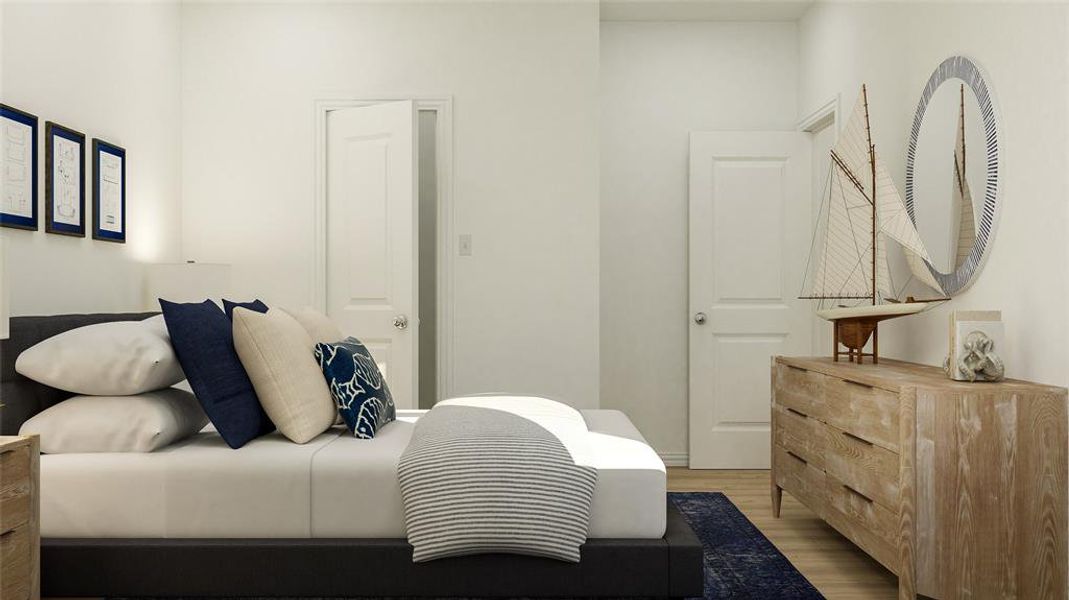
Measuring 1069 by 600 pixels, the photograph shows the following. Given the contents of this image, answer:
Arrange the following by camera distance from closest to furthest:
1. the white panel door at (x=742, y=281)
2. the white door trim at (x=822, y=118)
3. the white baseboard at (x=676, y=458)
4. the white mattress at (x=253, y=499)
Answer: the white mattress at (x=253, y=499)
the white door trim at (x=822, y=118)
the white panel door at (x=742, y=281)
the white baseboard at (x=676, y=458)

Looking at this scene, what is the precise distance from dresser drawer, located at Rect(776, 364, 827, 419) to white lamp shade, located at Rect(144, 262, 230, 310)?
2.75 metres

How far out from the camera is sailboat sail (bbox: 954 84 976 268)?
290cm

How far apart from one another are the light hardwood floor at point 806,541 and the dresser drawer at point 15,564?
242 cm

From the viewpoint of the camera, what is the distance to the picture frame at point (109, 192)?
349 centimetres

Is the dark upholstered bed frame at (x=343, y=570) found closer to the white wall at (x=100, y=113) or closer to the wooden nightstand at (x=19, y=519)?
the wooden nightstand at (x=19, y=519)

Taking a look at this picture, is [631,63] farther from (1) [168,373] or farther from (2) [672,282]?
(1) [168,373]

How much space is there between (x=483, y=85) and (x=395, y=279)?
4.01 feet

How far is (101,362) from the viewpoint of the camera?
2.24m

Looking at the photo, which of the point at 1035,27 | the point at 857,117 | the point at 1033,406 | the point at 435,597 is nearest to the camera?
the point at 435,597

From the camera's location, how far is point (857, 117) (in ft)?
10.9

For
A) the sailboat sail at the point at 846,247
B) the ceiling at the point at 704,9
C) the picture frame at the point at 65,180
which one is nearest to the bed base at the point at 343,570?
the picture frame at the point at 65,180

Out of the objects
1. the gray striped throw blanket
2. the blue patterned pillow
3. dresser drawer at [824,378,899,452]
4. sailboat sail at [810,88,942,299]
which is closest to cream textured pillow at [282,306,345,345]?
Answer: the blue patterned pillow

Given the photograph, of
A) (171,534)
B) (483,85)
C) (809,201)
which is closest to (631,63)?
(483,85)

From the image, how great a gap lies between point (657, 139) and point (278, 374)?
320cm
